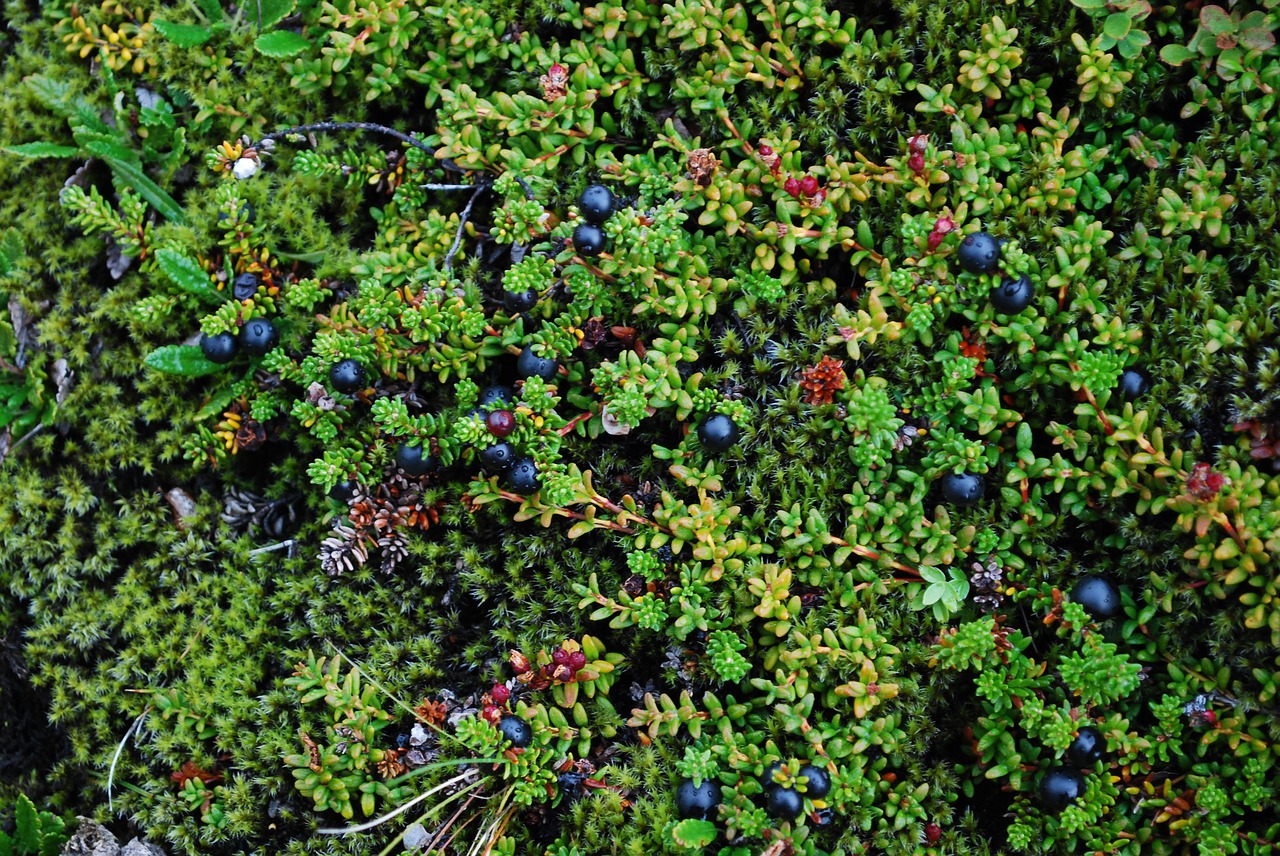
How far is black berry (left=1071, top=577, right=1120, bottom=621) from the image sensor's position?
357 centimetres

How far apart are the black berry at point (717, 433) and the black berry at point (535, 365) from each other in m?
0.76

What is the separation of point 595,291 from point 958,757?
2678mm

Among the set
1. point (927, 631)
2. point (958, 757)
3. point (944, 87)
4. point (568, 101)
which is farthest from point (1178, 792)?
point (568, 101)

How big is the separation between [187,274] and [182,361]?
0.46 m

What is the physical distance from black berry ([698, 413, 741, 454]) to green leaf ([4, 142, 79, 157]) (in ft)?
12.9

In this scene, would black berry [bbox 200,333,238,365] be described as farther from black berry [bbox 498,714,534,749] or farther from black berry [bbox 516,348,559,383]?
black berry [bbox 498,714,534,749]

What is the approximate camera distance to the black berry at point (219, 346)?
429 centimetres

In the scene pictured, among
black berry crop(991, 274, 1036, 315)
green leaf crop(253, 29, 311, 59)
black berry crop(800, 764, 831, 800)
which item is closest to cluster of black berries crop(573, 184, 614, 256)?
black berry crop(991, 274, 1036, 315)

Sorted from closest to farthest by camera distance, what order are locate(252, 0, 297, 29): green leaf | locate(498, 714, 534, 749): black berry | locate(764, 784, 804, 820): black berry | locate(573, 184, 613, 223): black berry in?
1. locate(764, 784, 804, 820): black berry
2. locate(498, 714, 534, 749): black berry
3. locate(573, 184, 613, 223): black berry
4. locate(252, 0, 297, 29): green leaf

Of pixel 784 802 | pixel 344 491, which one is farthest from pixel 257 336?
pixel 784 802

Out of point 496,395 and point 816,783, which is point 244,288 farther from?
point 816,783

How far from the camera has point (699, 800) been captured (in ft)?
11.7

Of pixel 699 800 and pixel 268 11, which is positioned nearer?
pixel 699 800

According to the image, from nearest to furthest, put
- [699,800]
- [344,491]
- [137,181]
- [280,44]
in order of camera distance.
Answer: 1. [699,800]
2. [344,491]
3. [280,44]
4. [137,181]
